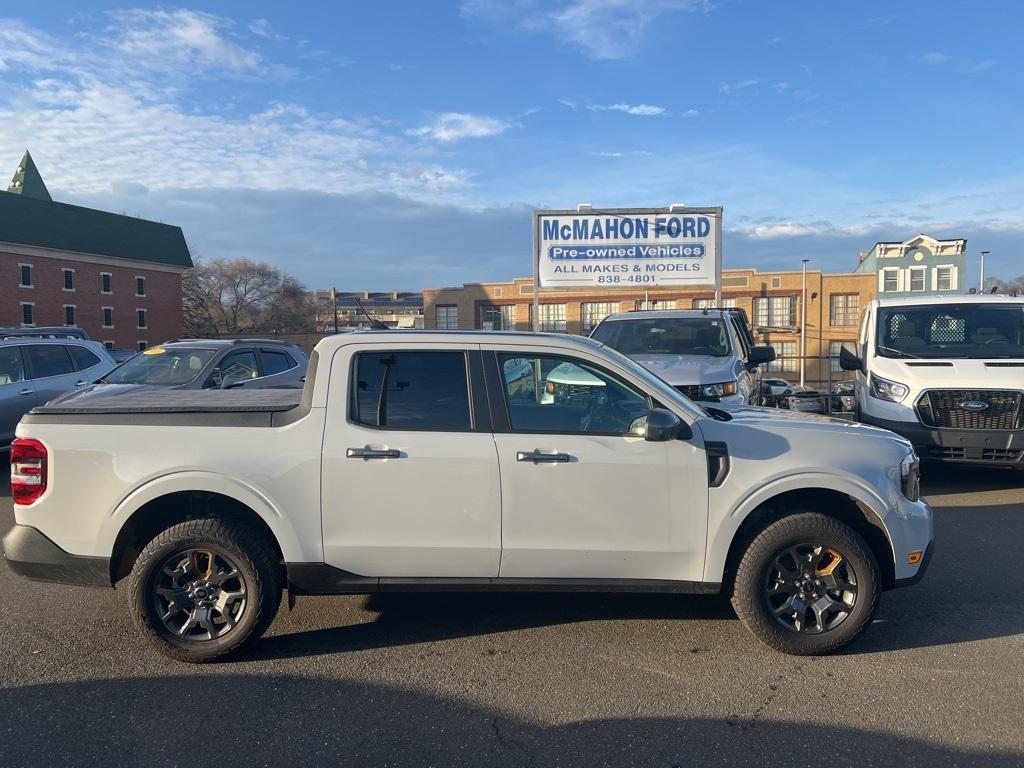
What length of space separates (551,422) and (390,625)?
66.2 inches

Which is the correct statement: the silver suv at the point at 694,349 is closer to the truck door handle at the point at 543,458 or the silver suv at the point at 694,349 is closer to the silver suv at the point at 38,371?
the truck door handle at the point at 543,458

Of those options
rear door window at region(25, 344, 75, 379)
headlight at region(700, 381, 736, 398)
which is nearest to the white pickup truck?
headlight at region(700, 381, 736, 398)

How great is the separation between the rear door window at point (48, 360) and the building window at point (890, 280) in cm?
5402

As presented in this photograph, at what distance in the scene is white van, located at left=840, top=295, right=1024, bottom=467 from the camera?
8.05 meters

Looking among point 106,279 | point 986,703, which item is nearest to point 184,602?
point 986,703

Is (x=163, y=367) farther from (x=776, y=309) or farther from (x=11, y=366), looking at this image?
(x=776, y=309)

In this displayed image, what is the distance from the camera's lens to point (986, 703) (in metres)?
3.70

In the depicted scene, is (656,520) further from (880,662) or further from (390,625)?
(390,625)

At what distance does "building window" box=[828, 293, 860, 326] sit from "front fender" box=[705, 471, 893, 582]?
5454 cm

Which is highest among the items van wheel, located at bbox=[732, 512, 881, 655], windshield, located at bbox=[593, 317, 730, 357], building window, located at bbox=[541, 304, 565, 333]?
building window, located at bbox=[541, 304, 565, 333]

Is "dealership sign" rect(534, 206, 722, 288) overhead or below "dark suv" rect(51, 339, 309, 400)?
overhead

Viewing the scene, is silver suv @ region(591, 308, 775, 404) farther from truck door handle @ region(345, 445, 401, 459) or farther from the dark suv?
truck door handle @ region(345, 445, 401, 459)

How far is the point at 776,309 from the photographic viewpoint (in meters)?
54.2

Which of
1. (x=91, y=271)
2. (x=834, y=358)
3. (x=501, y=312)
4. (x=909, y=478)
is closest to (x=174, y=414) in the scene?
(x=909, y=478)
